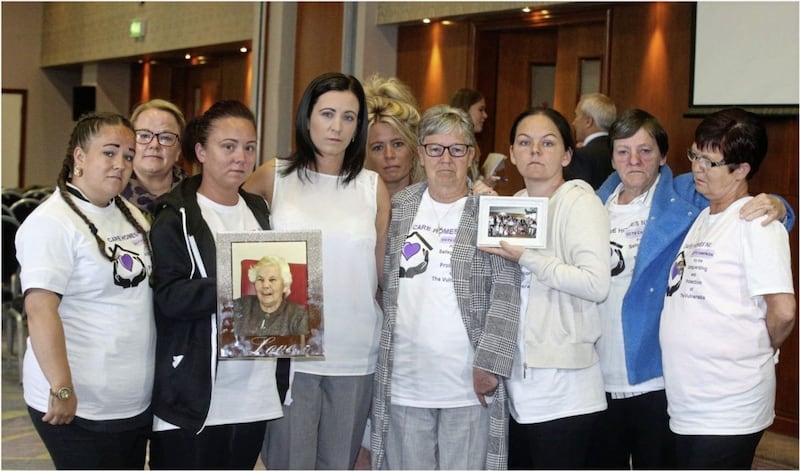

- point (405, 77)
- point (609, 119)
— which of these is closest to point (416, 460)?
point (609, 119)

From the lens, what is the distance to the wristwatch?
7.73 ft

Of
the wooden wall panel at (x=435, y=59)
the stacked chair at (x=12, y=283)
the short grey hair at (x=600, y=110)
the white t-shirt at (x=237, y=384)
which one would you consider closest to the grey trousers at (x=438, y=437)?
the white t-shirt at (x=237, y=384)

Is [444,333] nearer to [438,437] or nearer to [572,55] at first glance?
[438,437]

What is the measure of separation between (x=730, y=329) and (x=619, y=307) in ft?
1.38

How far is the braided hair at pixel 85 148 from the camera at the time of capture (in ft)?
8.20

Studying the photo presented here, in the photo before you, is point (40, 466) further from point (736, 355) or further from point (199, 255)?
point (736, 355)

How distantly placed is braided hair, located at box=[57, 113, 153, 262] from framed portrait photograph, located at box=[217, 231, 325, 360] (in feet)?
0.91

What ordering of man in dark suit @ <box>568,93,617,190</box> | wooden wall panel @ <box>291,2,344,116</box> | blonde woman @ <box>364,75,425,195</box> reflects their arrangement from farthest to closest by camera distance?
wooden wall panel @ <box>291,2,344,116</box> < man in dark suit @ <box>568,93,617,190</box> < blonde woman @ <box>364,75,425,195</box>

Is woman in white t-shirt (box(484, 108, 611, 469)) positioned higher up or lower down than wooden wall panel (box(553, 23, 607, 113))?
lower down

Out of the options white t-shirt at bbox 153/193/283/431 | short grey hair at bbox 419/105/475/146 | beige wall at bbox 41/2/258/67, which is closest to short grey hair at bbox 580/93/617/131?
short grey hair at bbox 419/105/475/146

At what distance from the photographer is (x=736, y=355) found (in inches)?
104

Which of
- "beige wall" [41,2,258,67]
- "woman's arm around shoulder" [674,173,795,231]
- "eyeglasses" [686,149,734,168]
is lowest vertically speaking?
"woman's arm around shoulder" [674,173,795,231]

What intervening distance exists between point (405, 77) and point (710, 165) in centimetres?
594

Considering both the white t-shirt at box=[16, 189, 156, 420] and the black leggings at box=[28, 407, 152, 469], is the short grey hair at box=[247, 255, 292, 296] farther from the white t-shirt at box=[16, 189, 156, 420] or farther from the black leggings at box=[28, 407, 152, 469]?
the black leggings at box=[28, 407, 152, 469]
